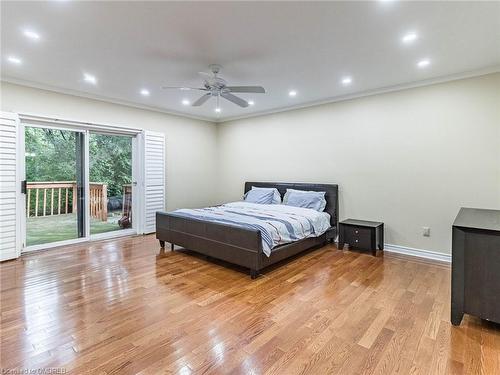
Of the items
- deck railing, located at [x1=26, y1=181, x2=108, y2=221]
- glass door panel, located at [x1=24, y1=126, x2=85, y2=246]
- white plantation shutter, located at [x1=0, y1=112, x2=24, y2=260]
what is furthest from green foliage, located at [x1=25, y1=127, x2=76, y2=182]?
white plantation shutter, located at [x1=0, y1=112, x2=24, y2=260]

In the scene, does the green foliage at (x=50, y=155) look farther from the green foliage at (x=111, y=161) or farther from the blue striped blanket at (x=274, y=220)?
the blue striped blanket at (x=274, y=220)

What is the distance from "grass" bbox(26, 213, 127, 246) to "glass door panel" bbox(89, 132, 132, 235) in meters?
0.25

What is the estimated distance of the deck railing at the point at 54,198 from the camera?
4430 mm

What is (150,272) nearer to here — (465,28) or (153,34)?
(153,34)

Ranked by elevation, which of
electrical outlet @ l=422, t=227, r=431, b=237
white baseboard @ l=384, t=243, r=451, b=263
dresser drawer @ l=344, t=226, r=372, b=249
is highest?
electrical outlet @ l=422, t=227, r=431, b=237

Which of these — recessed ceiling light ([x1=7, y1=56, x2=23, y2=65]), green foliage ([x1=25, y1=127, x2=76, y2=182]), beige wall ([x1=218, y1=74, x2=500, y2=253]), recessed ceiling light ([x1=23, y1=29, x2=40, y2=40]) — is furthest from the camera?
green foliage ([x1=25, y1=127, x2=76, y2=182])

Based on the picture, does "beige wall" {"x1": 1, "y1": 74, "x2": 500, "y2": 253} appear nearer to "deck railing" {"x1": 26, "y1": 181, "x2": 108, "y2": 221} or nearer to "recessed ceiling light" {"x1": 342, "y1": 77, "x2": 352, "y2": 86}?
"recessed ceiling light" {"x1": 342, "y1": 77, "x2": 352, "y2": 86}

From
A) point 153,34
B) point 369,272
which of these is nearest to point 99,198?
point 153,34

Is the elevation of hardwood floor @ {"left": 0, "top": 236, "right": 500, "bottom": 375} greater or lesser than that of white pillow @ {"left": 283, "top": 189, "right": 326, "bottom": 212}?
lesser

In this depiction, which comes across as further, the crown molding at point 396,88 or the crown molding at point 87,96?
the crown molding at point 87,96

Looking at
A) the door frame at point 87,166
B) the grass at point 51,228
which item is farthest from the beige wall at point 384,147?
the grass at point 51,228

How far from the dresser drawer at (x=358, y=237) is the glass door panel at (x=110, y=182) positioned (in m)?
4.32

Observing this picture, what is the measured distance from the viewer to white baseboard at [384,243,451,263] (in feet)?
13.2

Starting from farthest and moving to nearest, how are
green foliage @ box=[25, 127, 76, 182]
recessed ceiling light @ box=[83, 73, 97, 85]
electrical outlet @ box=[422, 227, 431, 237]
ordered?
green foliage @ box=[25, 127, 76, 182] < electrical outlet @ box=[422, 227, 431, 237] < recessed ceiling light @ box=[83, 73, 97, 85]
